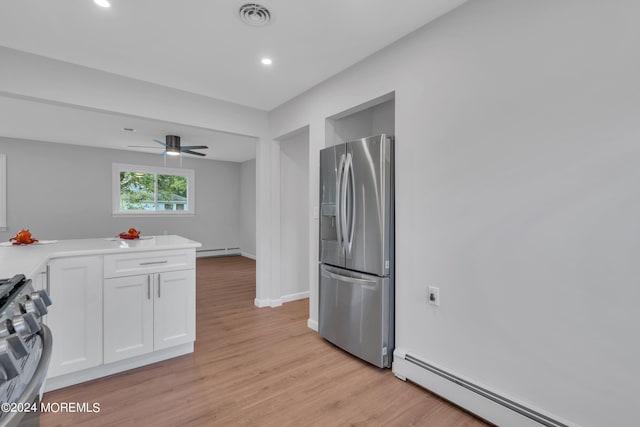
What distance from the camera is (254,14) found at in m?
1.94

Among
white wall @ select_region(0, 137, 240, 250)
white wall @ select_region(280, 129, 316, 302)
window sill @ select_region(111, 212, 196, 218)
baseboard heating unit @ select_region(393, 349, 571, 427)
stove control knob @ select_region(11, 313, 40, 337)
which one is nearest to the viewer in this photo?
stove control knob @ select_region(11, 313, 40, 337)

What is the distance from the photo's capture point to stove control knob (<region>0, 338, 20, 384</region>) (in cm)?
67

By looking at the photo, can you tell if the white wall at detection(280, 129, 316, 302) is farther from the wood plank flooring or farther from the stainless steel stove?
the stainless steel stove

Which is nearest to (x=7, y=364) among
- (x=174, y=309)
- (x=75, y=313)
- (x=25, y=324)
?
(x=25, y=324)

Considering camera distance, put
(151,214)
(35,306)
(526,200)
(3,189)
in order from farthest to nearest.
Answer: (151,214) → (3,189) → (526,200) → (35,306)

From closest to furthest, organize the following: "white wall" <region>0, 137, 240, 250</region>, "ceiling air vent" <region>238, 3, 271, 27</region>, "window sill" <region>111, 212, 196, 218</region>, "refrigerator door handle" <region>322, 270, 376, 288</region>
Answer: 1. "ceiling air vent" <region>238, 3, 271, 27</region>
2. "refrigerator door handle" <region>322, 270, 376, 288</region>
3. "white wall" <region>0, 137, 240, 250</region>
4. "window sill" <region>111, 212, 196, 218</region>

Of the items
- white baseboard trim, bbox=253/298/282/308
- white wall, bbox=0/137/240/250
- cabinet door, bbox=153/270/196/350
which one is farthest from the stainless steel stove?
white wall, bbox=0/137/240/250

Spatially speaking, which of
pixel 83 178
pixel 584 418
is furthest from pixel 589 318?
pixel 83 178

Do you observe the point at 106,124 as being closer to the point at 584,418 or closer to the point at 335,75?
the point at 335,75

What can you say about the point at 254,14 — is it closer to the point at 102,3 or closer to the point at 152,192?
the point at 102,3

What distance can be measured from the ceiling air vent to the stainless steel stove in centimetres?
188

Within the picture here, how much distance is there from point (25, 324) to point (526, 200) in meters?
2.16

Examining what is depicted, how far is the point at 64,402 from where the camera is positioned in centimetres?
189

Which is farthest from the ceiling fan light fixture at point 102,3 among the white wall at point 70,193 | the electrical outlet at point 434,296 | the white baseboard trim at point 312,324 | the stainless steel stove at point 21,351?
the white wall at point 70,193
